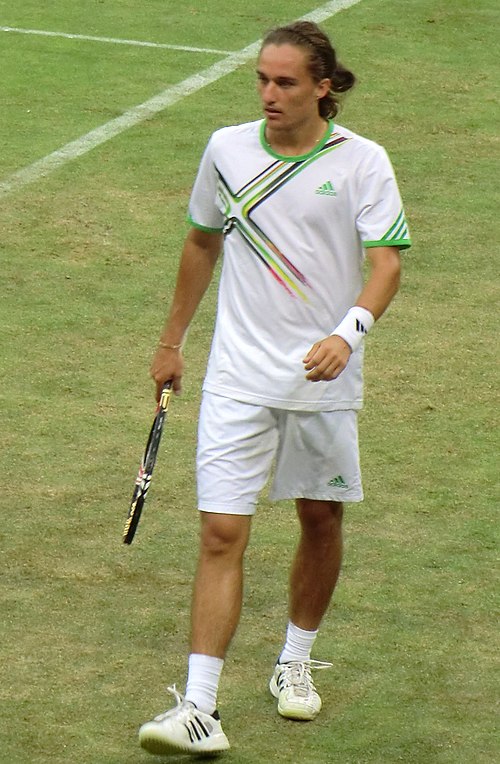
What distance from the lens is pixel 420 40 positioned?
13172mm

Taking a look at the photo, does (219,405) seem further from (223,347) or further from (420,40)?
(420,40)

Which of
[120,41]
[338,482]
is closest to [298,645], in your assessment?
[338,482]

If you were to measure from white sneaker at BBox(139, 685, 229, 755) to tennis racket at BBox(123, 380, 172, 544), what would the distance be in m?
0.52

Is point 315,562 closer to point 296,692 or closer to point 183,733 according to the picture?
point 296,692

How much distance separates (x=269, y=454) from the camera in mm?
5141

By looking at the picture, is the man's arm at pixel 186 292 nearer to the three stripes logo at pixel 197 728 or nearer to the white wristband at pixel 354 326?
the white wristband at pixel 354 326

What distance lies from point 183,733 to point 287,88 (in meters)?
1.93

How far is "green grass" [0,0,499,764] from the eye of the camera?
17.6 ft

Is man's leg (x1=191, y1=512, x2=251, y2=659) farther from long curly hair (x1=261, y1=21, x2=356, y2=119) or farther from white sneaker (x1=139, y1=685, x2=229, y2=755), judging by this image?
long curly hair (x1=261, y1=21, x2=356, y2=119)

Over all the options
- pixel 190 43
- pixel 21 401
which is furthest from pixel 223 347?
pixel 190 43

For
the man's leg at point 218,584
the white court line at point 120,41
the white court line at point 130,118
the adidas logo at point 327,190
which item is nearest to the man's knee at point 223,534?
the man's leg at point 218,584

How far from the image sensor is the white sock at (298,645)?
5.44 m

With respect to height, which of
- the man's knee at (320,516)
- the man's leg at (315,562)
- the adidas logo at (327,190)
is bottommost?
the man's leg at (315,562)

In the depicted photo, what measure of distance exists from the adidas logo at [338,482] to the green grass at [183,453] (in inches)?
29.2
